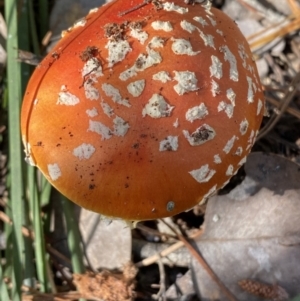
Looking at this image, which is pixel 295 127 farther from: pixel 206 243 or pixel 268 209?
pixel 206 243

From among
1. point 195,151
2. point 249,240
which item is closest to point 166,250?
point 249,240

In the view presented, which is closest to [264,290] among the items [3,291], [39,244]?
[39,244]

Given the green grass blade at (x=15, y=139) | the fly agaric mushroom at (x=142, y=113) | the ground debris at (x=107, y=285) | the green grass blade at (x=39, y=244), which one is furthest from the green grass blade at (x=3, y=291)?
the fly agaric mushroom at (x=142, y=113)

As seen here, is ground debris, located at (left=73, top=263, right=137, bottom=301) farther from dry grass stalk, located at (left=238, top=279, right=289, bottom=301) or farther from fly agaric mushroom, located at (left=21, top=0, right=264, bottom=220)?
fly agaric mushroom, located at (left=21, top=0, right=264, bottom=220)

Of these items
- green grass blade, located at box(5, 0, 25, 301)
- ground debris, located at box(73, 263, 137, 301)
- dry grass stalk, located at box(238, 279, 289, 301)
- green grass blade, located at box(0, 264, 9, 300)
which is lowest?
dry grass stalk, located at box(238, 279, 289, 301)

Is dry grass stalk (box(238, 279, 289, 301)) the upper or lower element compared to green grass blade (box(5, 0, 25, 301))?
lower

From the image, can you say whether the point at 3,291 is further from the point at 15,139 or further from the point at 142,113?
the point at 142,113

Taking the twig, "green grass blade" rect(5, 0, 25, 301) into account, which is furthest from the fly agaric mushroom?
the twig
